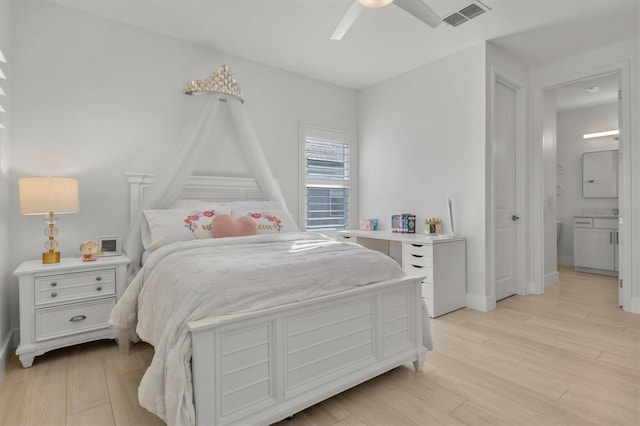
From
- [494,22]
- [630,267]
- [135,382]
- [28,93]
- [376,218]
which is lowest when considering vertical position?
[135,382]

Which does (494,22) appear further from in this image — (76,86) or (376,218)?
(76,86)

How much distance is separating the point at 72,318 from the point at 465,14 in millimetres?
3879

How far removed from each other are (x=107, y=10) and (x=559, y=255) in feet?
23.8

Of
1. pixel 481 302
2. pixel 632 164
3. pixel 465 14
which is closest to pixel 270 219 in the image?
pixel 481 302

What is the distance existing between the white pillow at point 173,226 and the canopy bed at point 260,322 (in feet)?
0.04

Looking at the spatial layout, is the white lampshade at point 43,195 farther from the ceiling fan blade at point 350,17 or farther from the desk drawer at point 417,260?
the desk drawer at point 417,260

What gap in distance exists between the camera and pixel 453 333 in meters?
2.79

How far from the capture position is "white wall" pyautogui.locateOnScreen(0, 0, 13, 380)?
2242 millimetres

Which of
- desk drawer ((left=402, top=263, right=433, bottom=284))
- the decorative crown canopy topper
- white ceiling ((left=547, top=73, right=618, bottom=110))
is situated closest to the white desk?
desk drawer ((left=402, top=263, right=433, bottom=284))

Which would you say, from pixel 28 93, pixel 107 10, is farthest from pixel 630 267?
pixel 28 93

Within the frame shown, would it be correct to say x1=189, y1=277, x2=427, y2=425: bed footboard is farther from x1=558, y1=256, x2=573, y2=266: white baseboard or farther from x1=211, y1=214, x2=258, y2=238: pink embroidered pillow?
x1=558, y1=256, x2=573, y2=266: white baseboard

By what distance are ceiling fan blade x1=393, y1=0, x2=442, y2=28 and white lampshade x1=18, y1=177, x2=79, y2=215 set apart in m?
2.57

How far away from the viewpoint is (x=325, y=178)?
448cm

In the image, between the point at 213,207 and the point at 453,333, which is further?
the point at 213,207
